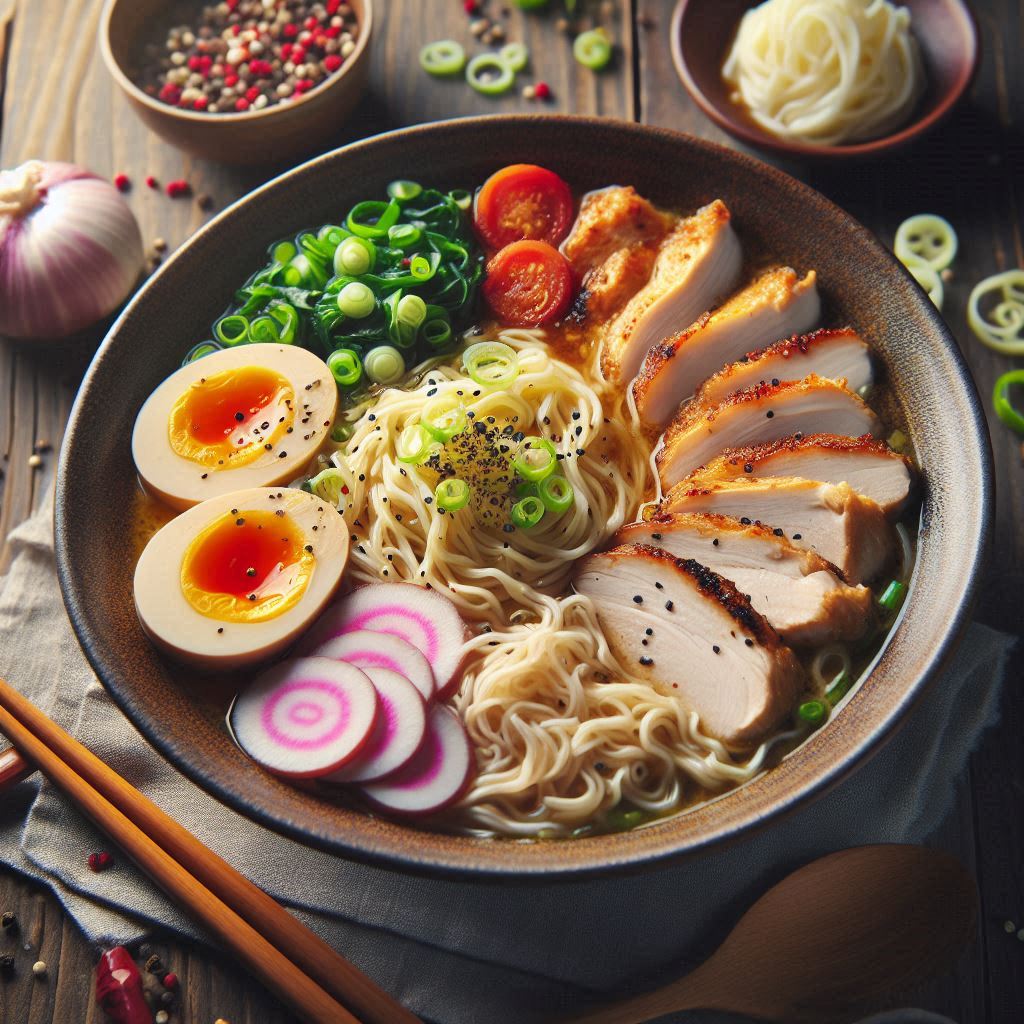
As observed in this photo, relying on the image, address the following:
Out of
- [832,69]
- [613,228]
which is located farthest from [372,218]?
[832,69]

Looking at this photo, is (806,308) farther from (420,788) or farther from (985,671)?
(420,788)

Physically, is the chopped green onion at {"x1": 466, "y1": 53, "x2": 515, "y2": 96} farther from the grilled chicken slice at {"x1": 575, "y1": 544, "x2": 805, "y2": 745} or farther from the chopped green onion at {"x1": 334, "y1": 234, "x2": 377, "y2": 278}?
the grilled chicken slice at {"x1": 575, "y1": 544, "x2": 805, "y2": 745}

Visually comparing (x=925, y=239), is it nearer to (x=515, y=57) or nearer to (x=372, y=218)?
(x=515, y=57)

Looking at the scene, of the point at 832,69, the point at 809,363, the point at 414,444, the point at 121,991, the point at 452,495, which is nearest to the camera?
the point at 121,991

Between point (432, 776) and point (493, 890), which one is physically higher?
point (432, 776)

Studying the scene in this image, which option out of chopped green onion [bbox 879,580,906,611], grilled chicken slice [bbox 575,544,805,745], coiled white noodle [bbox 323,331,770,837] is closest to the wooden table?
chopped green onion [bbox 879,580,906,611]

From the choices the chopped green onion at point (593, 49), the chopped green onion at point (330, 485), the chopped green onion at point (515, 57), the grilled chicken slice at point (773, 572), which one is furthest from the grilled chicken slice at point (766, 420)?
the chopped green onion at point (515, 57)

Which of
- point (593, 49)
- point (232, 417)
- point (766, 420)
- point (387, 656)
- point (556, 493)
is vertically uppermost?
point (593, 49)

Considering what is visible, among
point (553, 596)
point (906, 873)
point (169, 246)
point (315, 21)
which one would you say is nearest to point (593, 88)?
point (315, 21)
